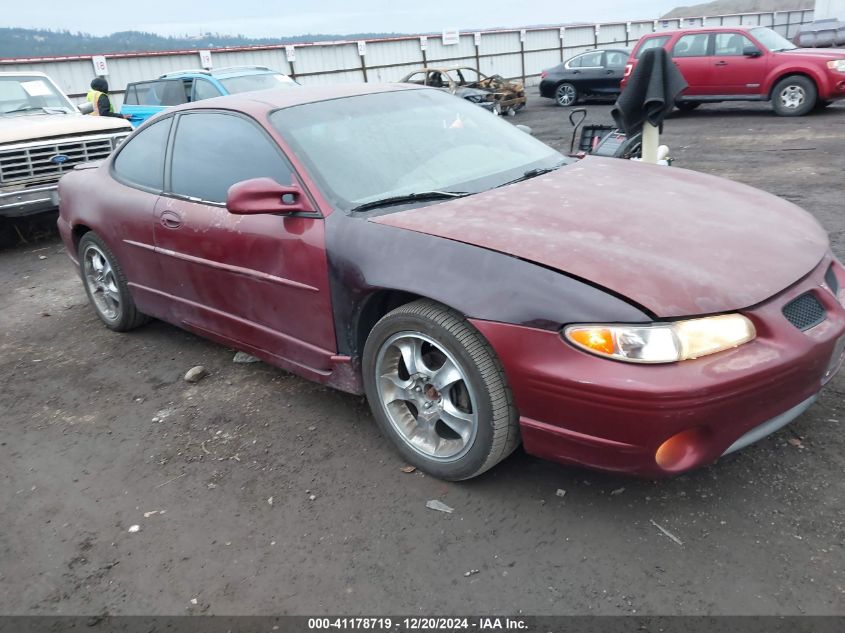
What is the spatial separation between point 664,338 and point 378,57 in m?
22.2

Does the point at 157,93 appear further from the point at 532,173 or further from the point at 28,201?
the point at 532,173

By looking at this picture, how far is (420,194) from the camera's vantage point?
10.2 ft

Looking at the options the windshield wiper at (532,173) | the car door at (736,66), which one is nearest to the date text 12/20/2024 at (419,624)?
the windshield wiper at (532,173)

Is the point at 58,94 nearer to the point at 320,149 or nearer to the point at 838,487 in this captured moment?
the point at 320,149

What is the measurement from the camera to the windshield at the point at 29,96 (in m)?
8.27

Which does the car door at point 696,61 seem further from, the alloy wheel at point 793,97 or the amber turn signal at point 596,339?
the amber turn signal at point 596,339

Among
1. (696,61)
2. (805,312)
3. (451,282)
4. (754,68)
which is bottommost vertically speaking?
(805,312)

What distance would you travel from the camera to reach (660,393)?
2.16 meters

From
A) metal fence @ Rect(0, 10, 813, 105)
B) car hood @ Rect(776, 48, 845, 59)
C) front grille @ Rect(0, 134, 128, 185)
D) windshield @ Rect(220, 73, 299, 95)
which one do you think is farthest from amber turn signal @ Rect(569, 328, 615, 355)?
metal fence @ Rect(0, 10, 813, 105)

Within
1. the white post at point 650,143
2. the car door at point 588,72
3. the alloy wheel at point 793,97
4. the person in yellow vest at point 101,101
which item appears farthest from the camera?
the car door at point 588,72

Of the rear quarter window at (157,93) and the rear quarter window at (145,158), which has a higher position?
the rear quarter window at (157,93)

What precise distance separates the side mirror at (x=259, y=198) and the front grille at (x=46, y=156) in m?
4.90

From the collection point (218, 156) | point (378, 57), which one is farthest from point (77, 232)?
point (378, 57)

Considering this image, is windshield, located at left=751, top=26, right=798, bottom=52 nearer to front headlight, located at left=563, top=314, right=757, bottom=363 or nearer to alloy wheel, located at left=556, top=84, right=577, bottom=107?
alloy wheel, located at left=556, top=84, right=577, bottom=107
